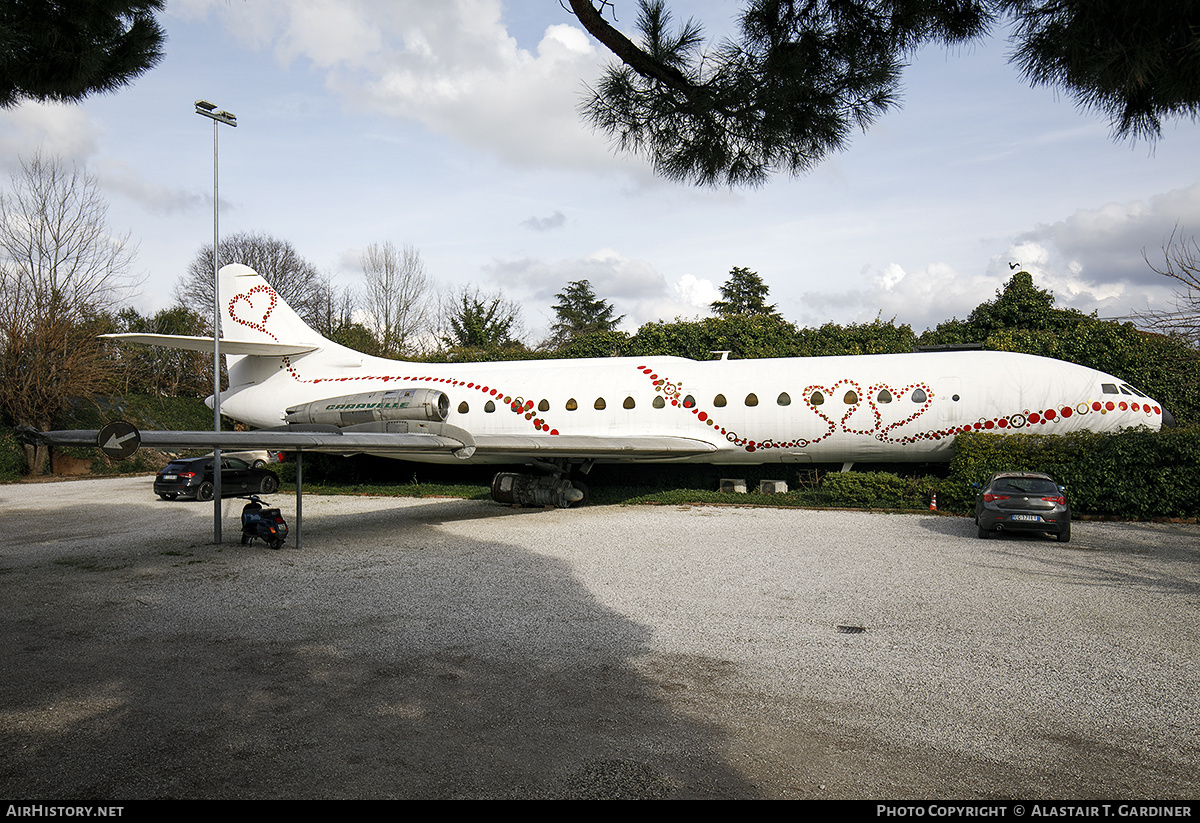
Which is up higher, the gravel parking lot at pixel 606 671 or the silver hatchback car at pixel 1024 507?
the silver hatchback car at pixel 1024 507

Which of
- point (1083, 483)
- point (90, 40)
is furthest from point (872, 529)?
point (90, 40)

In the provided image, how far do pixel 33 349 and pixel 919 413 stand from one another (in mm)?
33765

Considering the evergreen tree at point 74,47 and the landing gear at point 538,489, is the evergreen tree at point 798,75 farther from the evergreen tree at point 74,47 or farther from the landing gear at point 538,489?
the landing gear at point 538,489

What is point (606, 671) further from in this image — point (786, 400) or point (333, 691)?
point (786, 400)

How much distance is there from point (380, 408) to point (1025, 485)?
14.9 meters

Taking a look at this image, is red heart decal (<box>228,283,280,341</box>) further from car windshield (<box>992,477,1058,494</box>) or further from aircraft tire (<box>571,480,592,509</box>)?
car windshield (<box>992,477,1058,494</box>)

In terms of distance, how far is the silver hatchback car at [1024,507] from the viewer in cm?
1288

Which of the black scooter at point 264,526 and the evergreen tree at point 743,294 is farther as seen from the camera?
the evergreen tree at point 743,294

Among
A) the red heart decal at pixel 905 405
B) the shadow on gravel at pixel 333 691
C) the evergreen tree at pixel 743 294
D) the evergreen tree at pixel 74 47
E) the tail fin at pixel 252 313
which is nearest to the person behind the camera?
the shadow on gravel at pixel 333 691

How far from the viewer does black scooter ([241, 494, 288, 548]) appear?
12828 millimetres

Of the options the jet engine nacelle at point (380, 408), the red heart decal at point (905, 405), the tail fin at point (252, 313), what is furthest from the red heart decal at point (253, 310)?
the red heart decal at point (905, 405)

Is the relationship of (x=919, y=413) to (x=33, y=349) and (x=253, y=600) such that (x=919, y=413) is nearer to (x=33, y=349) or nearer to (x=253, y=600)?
(x=253, y=600)

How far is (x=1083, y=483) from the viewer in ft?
51.3

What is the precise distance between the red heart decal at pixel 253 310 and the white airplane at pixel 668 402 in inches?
1.5
